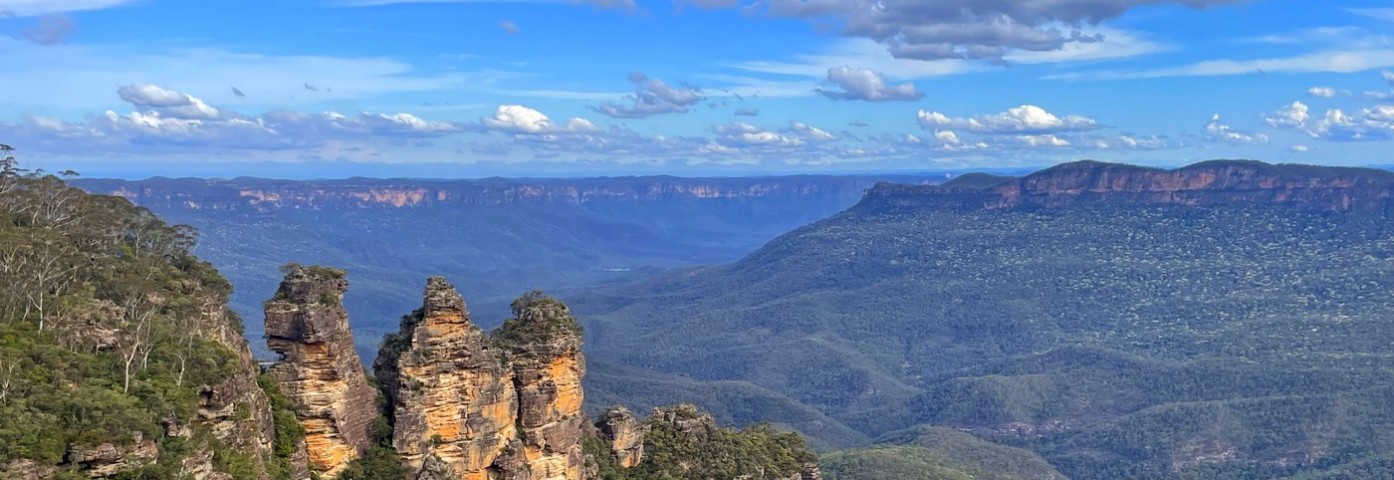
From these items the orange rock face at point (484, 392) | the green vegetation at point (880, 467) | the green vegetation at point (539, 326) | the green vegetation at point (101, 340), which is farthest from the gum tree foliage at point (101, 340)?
the green vegetation at point (880, 467)

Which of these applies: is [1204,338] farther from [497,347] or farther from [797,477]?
[497,347]

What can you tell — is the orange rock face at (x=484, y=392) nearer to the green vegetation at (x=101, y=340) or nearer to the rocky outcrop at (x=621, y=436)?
the rocky outcrop at (x=621, y=436)

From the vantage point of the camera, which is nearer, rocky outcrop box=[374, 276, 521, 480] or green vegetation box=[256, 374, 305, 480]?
green vegetation box=[256, 374, 305, 480]

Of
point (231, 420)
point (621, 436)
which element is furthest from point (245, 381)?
point (621, 436)

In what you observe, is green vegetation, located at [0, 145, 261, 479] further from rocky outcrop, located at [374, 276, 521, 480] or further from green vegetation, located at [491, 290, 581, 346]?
green vegetation, located at [491, 290, 581, 346]

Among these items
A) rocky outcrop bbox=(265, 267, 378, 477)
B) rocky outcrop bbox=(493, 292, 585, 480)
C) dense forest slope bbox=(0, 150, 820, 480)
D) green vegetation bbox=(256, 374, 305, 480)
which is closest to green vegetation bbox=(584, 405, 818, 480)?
dense forest slope bbox=(0, 150, 820, 480)

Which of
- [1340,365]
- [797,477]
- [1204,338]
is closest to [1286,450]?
[1340,365]
